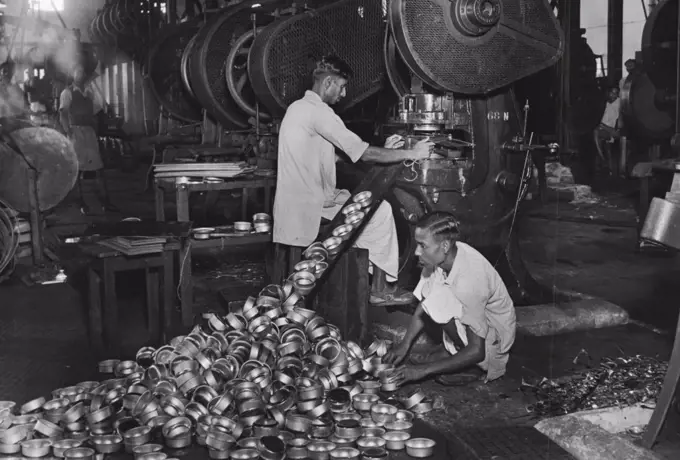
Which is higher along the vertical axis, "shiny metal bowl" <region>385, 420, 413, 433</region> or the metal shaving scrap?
"shiny metal bowl" <region>385, 420, 413, 433</region>

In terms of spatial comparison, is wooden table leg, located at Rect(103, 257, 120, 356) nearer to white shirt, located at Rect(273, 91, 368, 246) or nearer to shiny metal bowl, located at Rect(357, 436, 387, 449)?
white shirt, located at Rect(273, 91, 368, 246)

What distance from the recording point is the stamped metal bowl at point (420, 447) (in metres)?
3.40

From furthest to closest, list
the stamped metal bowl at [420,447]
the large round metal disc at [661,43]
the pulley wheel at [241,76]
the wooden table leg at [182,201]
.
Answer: the large round metal disc at [661,43] → the pulley wheel at [241,76] → the wooden table leg at [182,201] → the stamped metal bowl at [420,447]

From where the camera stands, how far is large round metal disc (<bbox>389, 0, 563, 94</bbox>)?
5.27m

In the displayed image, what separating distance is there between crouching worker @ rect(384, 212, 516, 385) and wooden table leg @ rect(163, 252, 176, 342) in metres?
1.70

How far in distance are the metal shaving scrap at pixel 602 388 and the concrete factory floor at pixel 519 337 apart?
10cm

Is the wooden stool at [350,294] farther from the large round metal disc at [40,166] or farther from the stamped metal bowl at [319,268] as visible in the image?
the large round metal disc at [40,166]

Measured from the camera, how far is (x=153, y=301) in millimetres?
5555

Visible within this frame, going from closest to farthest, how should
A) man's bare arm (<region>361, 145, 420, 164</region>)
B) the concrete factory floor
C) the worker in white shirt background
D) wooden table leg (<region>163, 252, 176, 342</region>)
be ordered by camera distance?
the concrete factory floor, man's bare arm (<region>361, 145, 420, 164</region>), wooden table leg (<region>163, 252, 176, 342</region>), the worker in white shirt background

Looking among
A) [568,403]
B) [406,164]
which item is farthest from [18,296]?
[568,403]

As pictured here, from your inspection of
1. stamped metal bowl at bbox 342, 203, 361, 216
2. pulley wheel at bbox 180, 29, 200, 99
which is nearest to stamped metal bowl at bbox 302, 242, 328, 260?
stamped metal bowl at bbox 342, 203, 361, 216

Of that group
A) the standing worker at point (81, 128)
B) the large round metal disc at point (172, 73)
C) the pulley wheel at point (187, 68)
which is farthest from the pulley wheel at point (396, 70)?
the standing worker at point (81, 128)

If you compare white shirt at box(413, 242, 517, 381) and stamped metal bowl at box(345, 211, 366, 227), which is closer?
white shirt at box(413, 242, 517, 381)

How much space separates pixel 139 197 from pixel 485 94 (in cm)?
899
